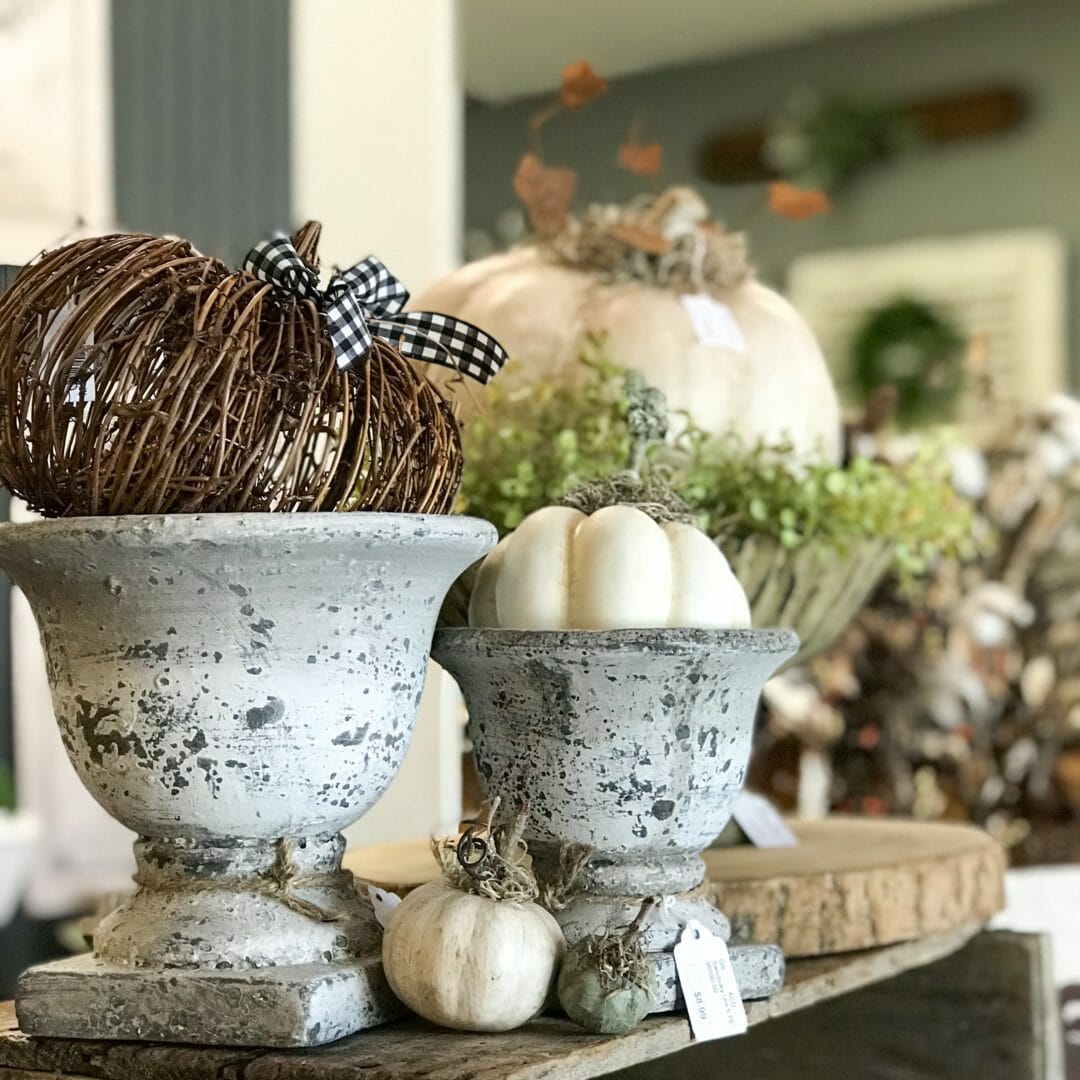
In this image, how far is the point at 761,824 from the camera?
4.24ft

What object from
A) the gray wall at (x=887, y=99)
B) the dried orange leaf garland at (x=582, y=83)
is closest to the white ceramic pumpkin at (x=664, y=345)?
the dried orange leaf garland at (x=582, y=83)

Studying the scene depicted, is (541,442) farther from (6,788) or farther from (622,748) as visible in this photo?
(6,788)

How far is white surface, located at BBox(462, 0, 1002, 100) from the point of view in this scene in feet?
11.7

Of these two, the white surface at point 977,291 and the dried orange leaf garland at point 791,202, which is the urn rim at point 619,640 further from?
the white surface at point 977,291

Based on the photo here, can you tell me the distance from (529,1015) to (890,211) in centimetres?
319

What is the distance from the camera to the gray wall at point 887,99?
3510mm

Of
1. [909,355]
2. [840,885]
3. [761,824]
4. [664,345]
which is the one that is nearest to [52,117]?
[664,345]

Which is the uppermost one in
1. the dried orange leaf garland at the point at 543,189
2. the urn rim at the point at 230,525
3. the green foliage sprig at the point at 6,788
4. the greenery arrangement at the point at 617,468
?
the dried orange leaf garland at the point at 543,189

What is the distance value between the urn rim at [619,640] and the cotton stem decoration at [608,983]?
13cm

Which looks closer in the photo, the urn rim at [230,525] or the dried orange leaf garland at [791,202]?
the urn rim at [230,525]

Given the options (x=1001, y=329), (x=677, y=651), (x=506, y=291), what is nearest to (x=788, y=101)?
(x=1001, y=329)

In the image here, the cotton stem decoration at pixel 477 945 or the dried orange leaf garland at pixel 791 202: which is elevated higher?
the dried orange leaf garland at pixel 791 202

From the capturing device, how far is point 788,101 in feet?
12.3

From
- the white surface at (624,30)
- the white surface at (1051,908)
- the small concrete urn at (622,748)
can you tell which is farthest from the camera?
the white surface at (624,30)
